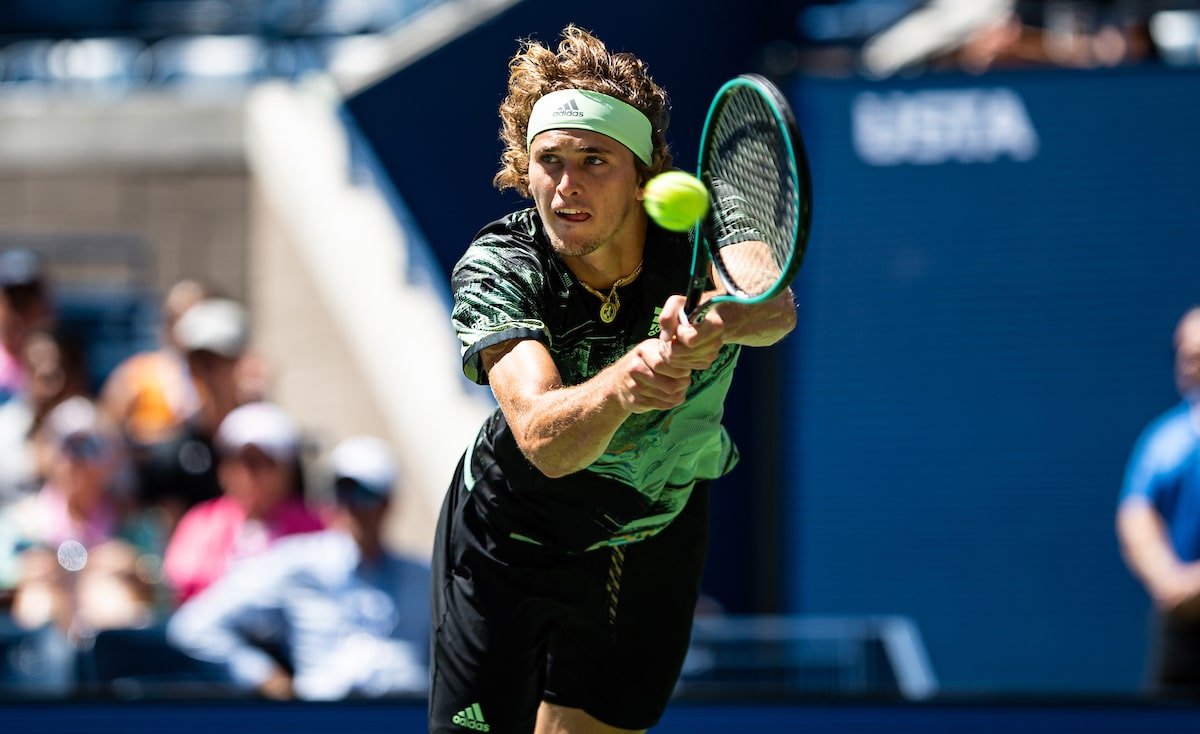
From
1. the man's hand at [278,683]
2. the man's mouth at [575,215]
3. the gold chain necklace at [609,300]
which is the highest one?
the man's mouth at [575,215]

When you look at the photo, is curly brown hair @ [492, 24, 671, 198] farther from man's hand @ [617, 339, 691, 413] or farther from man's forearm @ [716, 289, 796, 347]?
man's hand @ [617, 339, 691, 413]

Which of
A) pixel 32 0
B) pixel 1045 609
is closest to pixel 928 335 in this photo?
pixel 1045 609

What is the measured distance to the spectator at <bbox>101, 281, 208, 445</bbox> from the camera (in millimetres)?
7133

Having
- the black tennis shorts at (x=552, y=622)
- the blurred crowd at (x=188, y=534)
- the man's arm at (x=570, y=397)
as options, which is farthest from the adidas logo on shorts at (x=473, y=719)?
→ the blurred crowd at (x=188, y=534)

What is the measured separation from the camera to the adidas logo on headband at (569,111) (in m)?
3.25

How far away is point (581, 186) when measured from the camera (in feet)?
10.6

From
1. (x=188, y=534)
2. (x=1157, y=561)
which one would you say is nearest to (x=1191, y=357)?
(x=1157, y=561)

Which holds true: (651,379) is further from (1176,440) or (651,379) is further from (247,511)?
(1176,440)

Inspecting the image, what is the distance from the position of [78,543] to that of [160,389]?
1.14 m

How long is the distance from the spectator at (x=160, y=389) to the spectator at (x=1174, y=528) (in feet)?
12.3

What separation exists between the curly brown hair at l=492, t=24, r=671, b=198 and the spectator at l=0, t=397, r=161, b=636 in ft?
10.7

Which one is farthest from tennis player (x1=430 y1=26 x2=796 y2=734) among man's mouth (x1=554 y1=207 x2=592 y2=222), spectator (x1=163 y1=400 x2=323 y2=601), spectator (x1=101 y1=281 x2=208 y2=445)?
spectator (x1=101 y1=281 x2=208 y2=445)

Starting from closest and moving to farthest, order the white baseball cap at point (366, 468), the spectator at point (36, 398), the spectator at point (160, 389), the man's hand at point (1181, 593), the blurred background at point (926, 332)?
1. the man's hand at point (1181, 593)
2. the white baseball cap at point (366, 468)
3. the spectator at point (36, 398)
4. the spectator at point (160, 389)
5. the blurred background at point (926, 332)

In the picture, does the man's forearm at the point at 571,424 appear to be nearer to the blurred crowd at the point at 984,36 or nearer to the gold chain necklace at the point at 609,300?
the gold chain necklace at the point at 609,300
